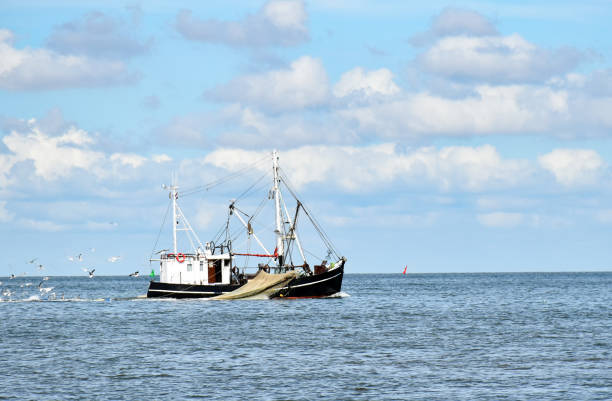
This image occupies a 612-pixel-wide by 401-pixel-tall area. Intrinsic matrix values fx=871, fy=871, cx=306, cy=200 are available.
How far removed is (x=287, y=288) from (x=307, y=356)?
4700 cm

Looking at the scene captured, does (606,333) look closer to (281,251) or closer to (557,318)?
(557,318)

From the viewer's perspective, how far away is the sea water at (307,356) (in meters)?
34.6

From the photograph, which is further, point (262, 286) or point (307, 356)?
point (262, 286)

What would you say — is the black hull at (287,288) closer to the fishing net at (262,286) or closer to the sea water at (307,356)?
the fishing net at (262,286)

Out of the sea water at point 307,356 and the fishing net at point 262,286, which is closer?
the sea water at point 307,356

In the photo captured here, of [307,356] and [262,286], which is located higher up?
[262,286]

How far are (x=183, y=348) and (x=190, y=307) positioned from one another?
1388 inches

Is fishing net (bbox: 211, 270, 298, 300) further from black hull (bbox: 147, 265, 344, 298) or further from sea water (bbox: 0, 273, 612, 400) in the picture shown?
sea water (bbox: 0, 273, 612, 400)

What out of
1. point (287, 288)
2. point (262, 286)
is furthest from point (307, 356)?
point (287, 288)

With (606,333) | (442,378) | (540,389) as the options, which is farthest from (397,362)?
(606,333)

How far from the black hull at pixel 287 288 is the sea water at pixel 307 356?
13528mm

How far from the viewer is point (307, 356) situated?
45500 millimetres

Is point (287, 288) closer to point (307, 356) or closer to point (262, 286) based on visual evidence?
point (262, 286)

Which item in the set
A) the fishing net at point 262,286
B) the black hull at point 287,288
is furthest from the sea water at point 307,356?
the black hull at point 287,288
